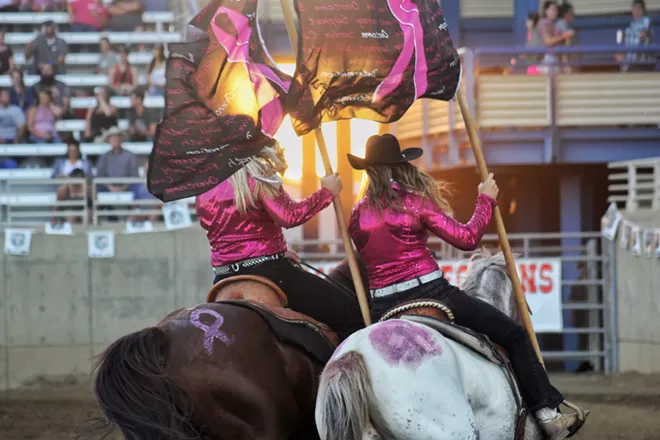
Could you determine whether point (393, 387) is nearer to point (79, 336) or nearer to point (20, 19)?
point (79, 336)

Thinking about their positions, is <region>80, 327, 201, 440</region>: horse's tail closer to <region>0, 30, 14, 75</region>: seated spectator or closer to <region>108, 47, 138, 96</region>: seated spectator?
<region>108, 47, 138, 96</region>: seated spectator

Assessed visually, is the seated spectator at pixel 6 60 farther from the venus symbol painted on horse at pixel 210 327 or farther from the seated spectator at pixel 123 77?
the venus symbol painted on horse at pixel 210 327

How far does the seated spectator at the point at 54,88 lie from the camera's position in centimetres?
1806

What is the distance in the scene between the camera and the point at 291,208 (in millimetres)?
5586

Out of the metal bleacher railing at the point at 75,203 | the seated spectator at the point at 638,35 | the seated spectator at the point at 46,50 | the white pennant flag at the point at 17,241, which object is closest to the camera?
the white pennant flag at the point at 17,241

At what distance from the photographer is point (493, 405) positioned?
16.8 ft

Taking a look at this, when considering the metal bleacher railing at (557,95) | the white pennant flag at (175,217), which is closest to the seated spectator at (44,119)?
the white pennant flag at (175,217)

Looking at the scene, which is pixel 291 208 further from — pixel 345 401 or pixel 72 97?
pixel 72 97

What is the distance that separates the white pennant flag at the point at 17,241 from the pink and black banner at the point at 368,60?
9.53 meters

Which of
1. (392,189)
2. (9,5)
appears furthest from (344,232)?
(9,5)

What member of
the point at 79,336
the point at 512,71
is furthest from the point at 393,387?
the point at 512,71

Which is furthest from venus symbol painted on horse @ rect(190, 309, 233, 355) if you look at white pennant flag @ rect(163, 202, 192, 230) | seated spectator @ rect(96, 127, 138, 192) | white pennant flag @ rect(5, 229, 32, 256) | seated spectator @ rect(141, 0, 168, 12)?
seated spectator @ rect(141, 0, 168, 12)

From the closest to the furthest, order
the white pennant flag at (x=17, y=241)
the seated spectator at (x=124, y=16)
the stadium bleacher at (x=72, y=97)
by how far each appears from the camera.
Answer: the white pennant flag at (x=17, y=241) < the stadium bleacher at (x=72, y=97) < the seated spectator at (x=124, y=16)

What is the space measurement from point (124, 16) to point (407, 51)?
1472 centimetres
